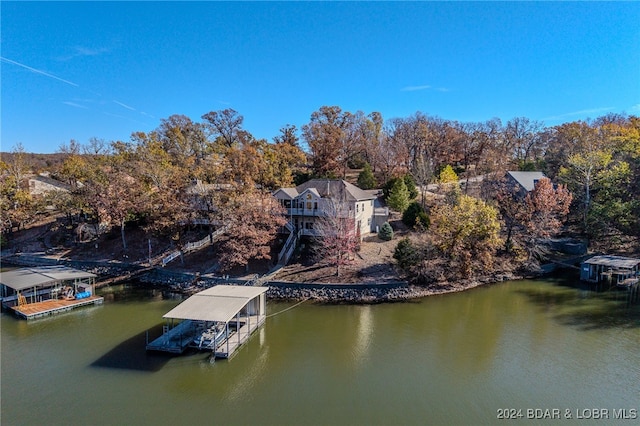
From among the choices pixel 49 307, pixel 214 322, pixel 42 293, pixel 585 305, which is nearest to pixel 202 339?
pixel 214 322

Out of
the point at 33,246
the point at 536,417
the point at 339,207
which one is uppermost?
the point at 339,207

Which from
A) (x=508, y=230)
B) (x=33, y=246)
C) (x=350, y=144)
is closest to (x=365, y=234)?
(x=508, y=230)

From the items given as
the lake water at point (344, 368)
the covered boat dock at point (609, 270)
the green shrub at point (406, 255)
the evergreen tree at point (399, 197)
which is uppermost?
the evergreen tree at point (399, 197)

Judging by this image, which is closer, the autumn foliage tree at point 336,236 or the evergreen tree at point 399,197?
the autumn foliage tree at point 336,236

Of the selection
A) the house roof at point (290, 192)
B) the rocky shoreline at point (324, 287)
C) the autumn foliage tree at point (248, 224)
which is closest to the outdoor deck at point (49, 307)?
the rocky shoreline at point (324, 287)

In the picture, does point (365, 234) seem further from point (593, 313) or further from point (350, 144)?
point (350, 144)

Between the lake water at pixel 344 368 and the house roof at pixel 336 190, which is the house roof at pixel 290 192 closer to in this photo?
the house roof at pixel 336 190
